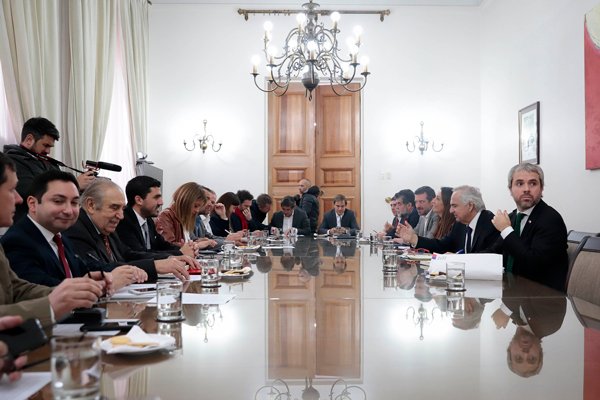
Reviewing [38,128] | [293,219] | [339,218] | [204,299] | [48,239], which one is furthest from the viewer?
[339,218]

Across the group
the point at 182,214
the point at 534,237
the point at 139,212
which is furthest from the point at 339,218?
the point at 534,237

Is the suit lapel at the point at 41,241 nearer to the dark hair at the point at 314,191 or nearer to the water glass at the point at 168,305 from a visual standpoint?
the water glass at the point at 168,305

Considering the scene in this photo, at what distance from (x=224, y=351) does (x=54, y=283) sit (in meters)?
1.04

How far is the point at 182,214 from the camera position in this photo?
4.56 m

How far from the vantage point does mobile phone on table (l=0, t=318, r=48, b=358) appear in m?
1.24

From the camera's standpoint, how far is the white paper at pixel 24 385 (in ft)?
3.44

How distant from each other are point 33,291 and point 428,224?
14.3ft

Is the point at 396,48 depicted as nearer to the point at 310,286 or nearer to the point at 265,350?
→ the point at 310,286

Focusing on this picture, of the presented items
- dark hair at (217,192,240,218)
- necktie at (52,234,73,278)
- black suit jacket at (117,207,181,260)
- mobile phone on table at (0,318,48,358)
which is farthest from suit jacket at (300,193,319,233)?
mobile phone on table at (0,318,48,358)

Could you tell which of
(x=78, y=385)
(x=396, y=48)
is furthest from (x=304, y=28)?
(x=78, y=385)

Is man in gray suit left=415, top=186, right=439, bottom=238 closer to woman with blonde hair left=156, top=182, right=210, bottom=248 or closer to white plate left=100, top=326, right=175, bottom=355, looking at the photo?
woman with blonde hair left=156, top=182, right=210, bottom=248

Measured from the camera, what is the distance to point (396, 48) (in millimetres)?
9016

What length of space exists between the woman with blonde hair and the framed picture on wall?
13.1ft

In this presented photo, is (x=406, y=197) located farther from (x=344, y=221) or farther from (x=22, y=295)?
(x=22, y=295)
